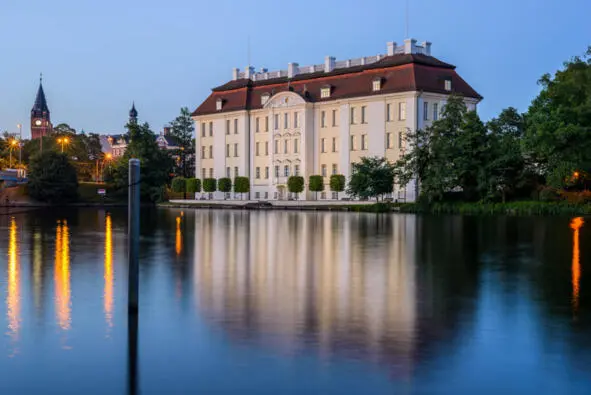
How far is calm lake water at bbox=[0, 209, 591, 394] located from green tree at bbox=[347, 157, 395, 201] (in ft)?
145

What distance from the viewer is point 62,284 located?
15.2 metres

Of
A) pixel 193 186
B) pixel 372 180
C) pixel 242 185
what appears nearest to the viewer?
pixel 372 180

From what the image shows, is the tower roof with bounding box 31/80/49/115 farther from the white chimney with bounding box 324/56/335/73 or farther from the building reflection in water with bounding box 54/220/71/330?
the building reflection in water with bounding box 54/220/71/330

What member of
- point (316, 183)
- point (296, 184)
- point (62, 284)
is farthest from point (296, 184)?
point (62, 284)

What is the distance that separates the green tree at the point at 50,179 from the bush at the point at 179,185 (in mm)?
13160

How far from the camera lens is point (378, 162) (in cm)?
6856

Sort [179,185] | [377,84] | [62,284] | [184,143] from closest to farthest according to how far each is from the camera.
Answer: [62,284]
[377,84]
[179,185]
[184,143]

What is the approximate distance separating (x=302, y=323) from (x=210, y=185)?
84465 mm

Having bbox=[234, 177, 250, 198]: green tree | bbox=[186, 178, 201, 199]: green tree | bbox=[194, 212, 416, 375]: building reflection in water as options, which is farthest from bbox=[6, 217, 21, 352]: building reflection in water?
bbox=[186, 178, 201, 199]: green tree

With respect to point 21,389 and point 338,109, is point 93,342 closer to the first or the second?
point 21,389

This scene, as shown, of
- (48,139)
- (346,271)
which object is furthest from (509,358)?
(48,139)

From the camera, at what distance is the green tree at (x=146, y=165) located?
9088 cm

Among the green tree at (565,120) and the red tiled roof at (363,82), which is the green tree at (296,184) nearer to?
the red tiled roof at (363,82)

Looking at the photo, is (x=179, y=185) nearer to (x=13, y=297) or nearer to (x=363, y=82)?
(x=363, y=82)
